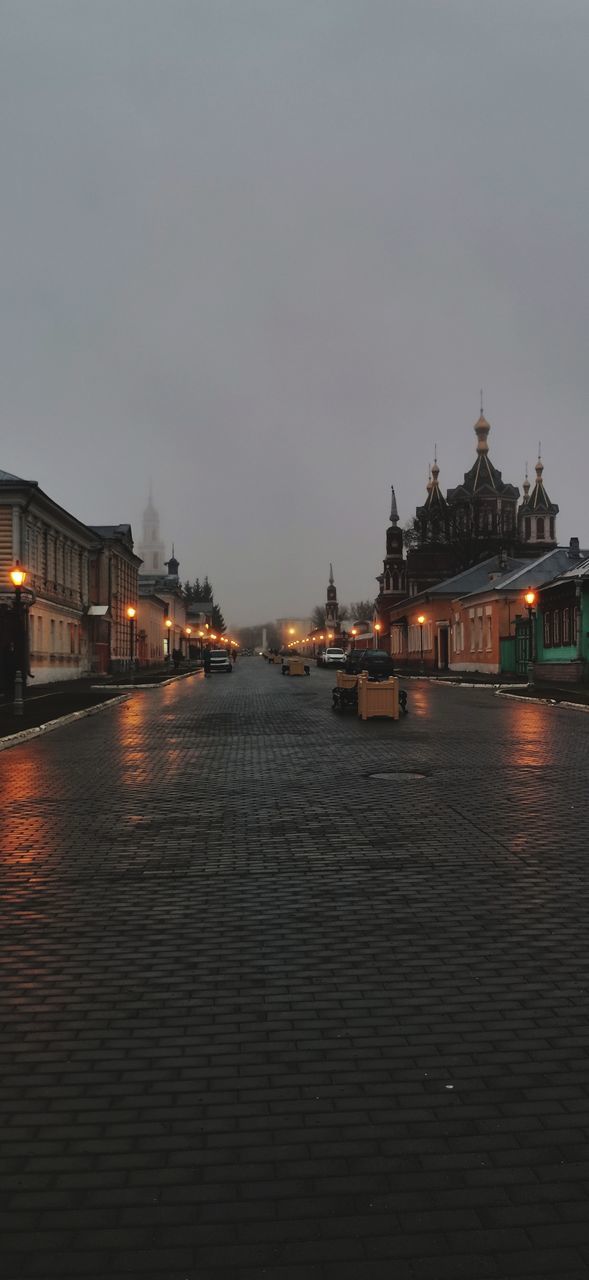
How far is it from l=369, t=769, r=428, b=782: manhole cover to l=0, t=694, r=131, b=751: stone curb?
7535 mm

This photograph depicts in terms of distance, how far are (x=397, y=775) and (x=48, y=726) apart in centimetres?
1068

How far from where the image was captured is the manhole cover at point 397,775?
43.0 ft

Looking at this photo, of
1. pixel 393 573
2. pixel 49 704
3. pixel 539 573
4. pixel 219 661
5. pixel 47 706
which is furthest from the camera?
pixel 393 573

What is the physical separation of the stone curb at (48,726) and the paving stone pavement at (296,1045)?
8484 millimetres

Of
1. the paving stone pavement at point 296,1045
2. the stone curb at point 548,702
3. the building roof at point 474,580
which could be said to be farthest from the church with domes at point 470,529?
the paving stone pavement at point 296,1045

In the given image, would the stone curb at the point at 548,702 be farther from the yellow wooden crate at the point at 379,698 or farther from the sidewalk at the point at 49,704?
the sidewalk at the point at 49,704

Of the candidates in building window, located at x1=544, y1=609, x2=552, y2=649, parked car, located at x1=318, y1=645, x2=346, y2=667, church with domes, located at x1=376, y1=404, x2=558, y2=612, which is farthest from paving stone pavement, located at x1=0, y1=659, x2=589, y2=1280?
church with domes, located at x1=376, y1=404, x2=558, y2=612

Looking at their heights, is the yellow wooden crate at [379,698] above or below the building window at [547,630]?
below

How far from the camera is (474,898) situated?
22.9 ft

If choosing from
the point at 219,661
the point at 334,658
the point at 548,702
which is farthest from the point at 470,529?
the point at 548,702

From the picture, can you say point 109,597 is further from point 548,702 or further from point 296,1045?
→ point 296,1045

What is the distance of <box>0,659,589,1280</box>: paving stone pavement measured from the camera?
305 centimetres

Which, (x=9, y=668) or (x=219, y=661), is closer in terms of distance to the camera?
(x=9, y=668)

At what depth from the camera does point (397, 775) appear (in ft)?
44.3
